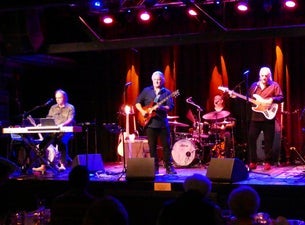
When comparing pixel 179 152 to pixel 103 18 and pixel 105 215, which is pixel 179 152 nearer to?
pixel 103 18

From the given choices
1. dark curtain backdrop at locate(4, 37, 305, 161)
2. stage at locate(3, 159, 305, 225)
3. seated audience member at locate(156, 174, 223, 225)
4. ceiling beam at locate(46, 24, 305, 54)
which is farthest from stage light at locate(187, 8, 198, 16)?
seated audience member at locate(156, 174, 223, 225)

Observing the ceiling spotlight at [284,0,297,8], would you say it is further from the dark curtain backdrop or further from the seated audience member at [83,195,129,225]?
the seated audience member at [83,195,129,225]

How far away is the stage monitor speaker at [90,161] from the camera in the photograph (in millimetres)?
10463

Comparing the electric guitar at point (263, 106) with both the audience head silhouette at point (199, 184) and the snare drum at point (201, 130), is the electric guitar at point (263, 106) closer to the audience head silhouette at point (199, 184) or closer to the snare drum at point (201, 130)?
the snare drum at point (201, 130)

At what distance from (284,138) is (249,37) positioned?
4100 mm

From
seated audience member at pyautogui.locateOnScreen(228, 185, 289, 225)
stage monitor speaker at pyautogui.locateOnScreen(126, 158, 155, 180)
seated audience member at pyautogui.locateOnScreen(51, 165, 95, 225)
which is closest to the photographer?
seated audience member at pyautogui.locateOnScreen(228, 185, 289, 225)

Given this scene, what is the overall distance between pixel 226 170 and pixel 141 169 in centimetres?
153

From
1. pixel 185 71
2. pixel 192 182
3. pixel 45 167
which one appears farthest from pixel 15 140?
pixel 192 182

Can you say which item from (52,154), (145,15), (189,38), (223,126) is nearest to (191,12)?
(189,38)

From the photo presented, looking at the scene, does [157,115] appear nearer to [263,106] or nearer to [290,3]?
[263,106]

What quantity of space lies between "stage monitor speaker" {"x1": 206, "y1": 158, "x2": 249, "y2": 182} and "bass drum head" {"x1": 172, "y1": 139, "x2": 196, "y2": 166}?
11.6ft

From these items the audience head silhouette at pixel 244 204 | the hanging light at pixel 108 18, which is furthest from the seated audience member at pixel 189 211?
the hanging light at pixel 108 18

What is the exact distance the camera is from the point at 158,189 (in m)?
9.05

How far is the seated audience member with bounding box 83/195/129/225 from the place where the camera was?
4344 millimetres
